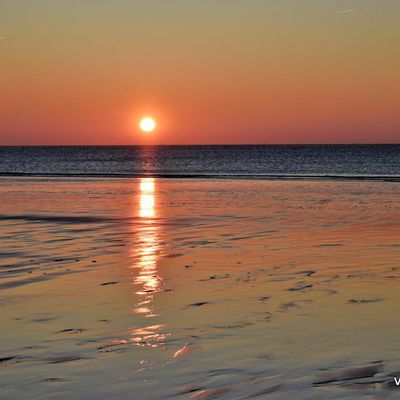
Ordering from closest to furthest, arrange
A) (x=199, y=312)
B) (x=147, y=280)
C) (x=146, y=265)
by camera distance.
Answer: (x=199, y=312) → (x=147, y=280) → (x=146, y=265)

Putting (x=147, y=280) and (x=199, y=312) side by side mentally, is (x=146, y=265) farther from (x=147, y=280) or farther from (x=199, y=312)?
(x=199, y=312)

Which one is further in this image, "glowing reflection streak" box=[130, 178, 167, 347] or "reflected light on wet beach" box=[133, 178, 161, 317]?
"reflected light on wet beach" box=[133, 178, 161, 317]

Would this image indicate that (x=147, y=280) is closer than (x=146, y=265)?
Yes

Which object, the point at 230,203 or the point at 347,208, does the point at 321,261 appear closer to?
the point at 347,208

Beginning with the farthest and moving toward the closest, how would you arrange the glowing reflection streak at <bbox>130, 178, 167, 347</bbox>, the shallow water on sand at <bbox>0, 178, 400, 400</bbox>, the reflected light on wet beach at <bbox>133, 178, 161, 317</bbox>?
the reflected light on wet beach at <bbox>133, 178, 161, 317</bbox>
the glowing reflection streak at <bbox>130, 178, 167, 347</bbox>
the shallow water on sand at <bbox>0, 178, 400, 400</bbox>

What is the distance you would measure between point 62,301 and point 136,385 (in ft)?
12.5

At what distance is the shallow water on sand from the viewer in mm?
6566

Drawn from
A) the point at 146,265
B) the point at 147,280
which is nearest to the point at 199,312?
the point at 147,280

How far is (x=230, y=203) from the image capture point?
96.5 ft

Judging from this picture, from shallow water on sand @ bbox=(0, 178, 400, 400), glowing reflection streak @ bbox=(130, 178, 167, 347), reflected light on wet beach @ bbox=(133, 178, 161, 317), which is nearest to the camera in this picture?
shallow water on sand @ bbox=(0, 178, 400, 400)

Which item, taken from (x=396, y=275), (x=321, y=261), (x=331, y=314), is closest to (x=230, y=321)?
(x=331, y=314)

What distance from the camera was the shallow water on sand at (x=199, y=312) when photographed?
259 inches

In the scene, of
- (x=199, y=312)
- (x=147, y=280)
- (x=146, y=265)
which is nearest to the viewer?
(x=199, y=312)

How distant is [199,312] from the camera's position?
9336mm
